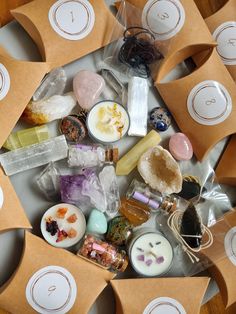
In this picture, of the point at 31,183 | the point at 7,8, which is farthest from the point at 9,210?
the point at 7,8

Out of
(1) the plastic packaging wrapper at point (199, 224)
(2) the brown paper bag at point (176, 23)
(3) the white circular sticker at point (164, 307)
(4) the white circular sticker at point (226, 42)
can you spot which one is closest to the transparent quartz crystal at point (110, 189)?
(1) the plastic packaging wrapper at point (199, 224)

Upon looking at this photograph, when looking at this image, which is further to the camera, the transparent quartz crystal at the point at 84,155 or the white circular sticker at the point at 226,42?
the white circular sticker at the point at 226,42

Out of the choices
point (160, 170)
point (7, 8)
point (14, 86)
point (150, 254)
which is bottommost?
point (150, 254)

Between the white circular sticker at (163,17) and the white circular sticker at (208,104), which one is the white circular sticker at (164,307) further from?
the white circular sticker at (163,17)

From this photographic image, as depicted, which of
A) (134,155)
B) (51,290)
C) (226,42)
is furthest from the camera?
(226,42)

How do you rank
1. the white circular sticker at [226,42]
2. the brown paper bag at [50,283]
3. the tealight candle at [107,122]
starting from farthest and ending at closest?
1. the white circular sticker at [226,42]
2. the tealight candle at [107,122]
3. the brown paper bag at [50,283]

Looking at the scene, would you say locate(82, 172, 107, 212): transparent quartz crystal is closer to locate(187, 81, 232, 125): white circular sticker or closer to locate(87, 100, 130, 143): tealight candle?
locate(87, 100, 130, 143): tealight candle

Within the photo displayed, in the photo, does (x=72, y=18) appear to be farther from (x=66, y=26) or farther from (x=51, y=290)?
(x=51, y=290)
